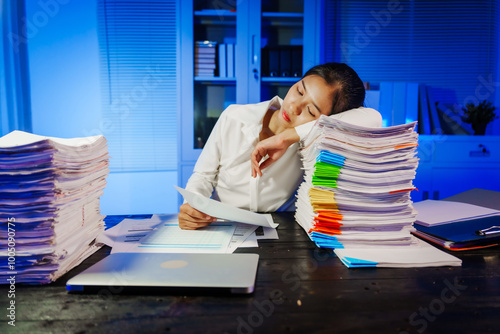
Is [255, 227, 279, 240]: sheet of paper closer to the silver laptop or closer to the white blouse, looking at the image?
the silver laptop

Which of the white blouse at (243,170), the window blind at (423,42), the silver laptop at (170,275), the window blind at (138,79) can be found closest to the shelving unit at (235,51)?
the window blind at (423,42)

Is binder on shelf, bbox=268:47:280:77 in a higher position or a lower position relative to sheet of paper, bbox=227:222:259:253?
higher

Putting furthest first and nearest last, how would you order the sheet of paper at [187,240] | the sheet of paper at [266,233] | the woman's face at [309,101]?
1. the woman's face at [309,101]
2. the sheet of paper at [266,233]
3. the sheet of paper at [187,240]

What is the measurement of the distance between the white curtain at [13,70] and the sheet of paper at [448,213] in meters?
2.96

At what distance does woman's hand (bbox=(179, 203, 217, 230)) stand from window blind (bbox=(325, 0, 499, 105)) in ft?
9.15

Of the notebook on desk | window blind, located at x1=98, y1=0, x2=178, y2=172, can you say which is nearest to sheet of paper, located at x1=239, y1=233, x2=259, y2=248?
the notebook on desk

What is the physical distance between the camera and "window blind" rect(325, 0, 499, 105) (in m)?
3.20

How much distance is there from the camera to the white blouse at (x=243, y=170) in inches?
55.2

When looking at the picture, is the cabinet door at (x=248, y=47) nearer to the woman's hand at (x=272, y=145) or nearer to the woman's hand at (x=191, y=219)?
the woman's hand at (x=272, y=145)

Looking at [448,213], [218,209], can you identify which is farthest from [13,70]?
[448,213]

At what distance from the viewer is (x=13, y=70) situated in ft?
9.34

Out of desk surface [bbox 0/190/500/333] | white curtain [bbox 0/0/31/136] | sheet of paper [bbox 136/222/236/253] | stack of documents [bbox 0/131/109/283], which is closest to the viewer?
desk surface [bbox 0/190/500/333]

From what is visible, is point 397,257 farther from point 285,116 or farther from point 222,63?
point 222,63

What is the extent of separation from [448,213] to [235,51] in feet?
6.76
